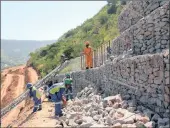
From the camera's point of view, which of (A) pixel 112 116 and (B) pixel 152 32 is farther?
(B) pixel 152 32

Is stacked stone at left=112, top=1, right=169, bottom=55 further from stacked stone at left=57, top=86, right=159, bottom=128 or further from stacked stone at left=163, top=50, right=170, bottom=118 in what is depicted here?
stacked stone at left=57, top=86, right=159, bottom=128

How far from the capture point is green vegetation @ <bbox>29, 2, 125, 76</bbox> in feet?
119

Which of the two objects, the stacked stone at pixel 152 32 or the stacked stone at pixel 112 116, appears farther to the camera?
the stacked stone at pixel 152 32

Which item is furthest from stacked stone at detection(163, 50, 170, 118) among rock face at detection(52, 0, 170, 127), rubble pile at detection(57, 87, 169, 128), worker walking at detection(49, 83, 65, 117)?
worker walking at detection(49, 83, 65, 117)

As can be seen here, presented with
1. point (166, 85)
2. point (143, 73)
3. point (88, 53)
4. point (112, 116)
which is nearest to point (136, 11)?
point (143, 73)

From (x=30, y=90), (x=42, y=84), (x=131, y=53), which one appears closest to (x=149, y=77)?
(x=131, y=53)

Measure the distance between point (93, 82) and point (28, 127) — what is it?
5.22 meters

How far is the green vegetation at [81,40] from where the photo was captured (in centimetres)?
3638

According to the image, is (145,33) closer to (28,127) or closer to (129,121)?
(129,121)

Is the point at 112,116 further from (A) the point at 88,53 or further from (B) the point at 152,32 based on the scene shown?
(A) the point at 88,53

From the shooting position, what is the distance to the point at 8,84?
4716 cm

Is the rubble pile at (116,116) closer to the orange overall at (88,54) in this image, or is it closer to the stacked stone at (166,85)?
the stacked stone at (166,85)

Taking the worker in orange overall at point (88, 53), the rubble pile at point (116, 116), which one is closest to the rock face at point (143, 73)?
the rubble pile at point (116, 116)

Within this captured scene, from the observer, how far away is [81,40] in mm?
45938
